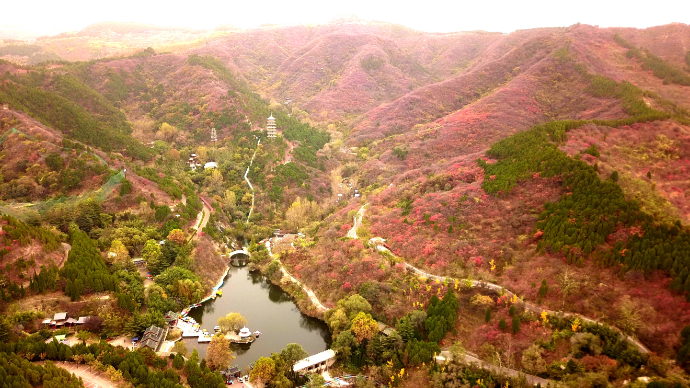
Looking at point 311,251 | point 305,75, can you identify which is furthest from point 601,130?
point 305,75

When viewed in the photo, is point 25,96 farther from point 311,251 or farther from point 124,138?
point 311,251

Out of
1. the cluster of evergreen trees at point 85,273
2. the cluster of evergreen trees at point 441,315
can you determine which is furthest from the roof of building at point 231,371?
the cluster of evergreen trees at point 441,315

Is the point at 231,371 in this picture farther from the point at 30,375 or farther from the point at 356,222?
the point at 356,222

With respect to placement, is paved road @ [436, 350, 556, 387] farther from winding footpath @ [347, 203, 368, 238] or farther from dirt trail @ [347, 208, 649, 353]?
winding footpath @ [347, 203, 368, 238]

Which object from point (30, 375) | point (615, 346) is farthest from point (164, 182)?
point (615, 346)

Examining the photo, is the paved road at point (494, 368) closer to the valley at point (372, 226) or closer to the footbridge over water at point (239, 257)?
the valley at point (372, 226)
